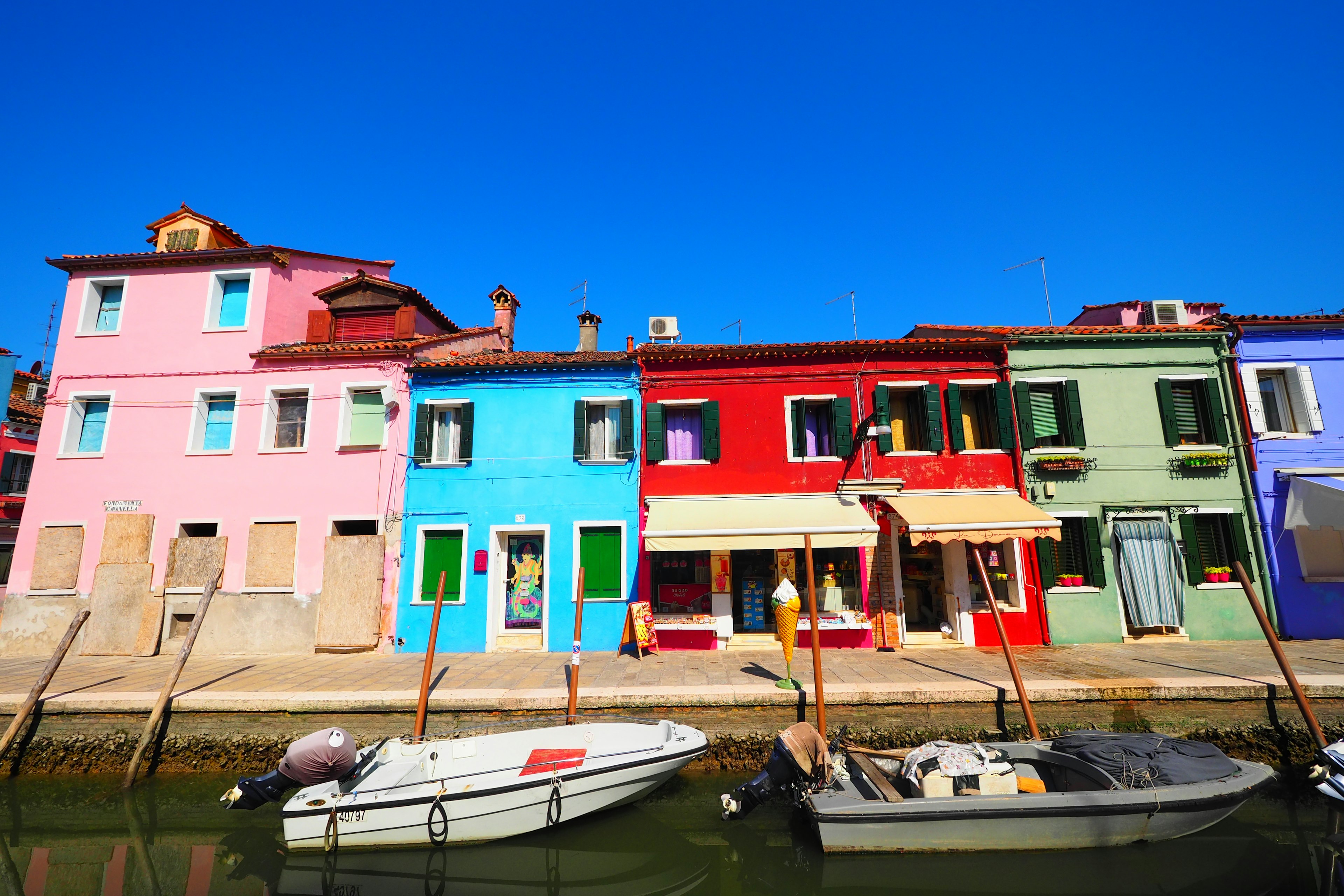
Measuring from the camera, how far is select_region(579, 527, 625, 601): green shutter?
1375cm

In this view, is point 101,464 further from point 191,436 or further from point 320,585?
point 320,585

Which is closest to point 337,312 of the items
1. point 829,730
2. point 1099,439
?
point 829,730

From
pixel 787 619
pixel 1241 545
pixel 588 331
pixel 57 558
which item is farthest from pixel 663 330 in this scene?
pixel 57 558

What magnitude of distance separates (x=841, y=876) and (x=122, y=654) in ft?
53.9

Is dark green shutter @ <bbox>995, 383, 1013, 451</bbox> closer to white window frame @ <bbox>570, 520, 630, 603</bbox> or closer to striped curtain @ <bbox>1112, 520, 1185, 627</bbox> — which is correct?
striped curtain @ <bbox>1112, 520, 1185, 627</bbox>

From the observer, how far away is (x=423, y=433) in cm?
1459

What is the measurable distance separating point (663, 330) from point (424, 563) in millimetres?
8258

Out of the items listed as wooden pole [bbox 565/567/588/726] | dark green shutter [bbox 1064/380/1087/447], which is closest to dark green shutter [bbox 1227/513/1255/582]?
dark green shutter [bbox 1064/380/1087/447]

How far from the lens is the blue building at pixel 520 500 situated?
1370 centimetres

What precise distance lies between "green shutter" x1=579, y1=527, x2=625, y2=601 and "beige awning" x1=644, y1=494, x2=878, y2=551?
0.94 m

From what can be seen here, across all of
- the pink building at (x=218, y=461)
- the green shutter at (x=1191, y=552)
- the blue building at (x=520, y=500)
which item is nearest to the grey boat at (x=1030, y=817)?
the blue building at (x=520, y=500)

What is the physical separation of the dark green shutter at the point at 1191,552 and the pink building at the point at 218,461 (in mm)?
18116

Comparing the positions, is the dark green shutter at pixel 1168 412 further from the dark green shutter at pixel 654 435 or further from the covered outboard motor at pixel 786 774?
the covered outboard motor at pixel 786 774

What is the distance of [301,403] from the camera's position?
15242 millimetres
